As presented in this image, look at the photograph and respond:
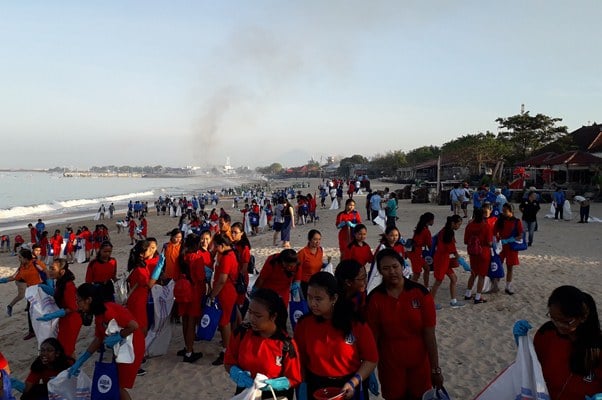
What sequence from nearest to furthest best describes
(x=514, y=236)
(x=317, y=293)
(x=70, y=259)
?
(x=317, y=293) < (x=514, y=236) < (x=70, y=259)

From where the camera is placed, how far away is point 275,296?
2773 mm

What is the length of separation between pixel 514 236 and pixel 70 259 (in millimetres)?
15120

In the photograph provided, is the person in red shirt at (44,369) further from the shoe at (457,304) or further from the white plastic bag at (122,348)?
the shoe at (457,304)

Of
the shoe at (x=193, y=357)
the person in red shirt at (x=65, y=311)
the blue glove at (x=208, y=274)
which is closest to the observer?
the person in red shirt at (x=65, y=311)

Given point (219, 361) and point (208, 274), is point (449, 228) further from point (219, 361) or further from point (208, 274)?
point (219, 361)

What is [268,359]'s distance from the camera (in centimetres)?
268

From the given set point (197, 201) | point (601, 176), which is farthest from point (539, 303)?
point (197, 201)

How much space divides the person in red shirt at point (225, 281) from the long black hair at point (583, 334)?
3492mm

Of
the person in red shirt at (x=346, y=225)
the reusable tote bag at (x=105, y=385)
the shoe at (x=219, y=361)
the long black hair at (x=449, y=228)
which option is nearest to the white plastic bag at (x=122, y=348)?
the reusable tote bag at (x=105, y=385)

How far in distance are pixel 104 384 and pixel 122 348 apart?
375 mm

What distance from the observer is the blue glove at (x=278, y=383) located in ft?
8.45

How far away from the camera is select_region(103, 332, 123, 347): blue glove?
363 centimetres

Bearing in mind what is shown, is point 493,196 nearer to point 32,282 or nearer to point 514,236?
point 514,236

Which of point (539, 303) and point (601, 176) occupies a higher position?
point (601, 176)
